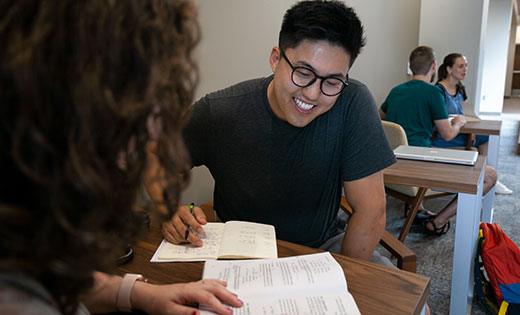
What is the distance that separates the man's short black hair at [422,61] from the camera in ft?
10.2

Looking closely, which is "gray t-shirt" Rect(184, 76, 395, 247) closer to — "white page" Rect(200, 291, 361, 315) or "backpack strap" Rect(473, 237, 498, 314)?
"white page" Rect(200, 291, 361, 315)

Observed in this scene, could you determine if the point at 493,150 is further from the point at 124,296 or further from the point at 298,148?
the point at 124,296

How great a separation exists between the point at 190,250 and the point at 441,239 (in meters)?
2.24

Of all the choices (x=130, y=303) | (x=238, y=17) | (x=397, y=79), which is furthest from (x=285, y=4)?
(x=397, y=79)

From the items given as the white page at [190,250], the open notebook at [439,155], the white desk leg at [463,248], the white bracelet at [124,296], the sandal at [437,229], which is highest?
the white bracelet at [124,296]

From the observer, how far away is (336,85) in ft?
3.84

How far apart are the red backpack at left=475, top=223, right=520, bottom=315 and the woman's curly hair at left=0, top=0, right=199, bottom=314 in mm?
1824

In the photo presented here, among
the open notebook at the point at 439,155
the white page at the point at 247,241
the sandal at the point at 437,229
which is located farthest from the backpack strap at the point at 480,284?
the white page at the point at 247,241

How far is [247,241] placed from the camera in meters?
1.01

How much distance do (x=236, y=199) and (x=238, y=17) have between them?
1078mm

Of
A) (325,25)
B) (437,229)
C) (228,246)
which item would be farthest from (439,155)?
(228,246)

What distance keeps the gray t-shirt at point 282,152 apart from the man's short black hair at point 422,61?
6.88 feet

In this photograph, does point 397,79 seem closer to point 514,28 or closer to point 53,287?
point 53,287

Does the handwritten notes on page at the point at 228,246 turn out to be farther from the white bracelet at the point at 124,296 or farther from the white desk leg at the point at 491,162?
the white desk leg at the point at 491,162
